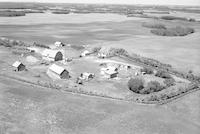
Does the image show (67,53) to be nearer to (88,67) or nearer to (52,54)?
(52,54)

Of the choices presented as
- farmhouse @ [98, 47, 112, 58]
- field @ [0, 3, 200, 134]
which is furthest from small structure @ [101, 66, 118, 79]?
farmhouse @ [98, 47, 112, 58]

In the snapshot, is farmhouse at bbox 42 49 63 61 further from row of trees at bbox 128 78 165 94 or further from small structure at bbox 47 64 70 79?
row of trees at bbox 128 78 165 94

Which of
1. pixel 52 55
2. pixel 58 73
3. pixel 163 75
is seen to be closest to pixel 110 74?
pixel 58 73

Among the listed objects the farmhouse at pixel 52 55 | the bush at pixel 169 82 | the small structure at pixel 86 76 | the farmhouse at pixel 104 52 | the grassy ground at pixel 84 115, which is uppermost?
the farmhouse at pixel 52 55

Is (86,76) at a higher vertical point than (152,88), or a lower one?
higher

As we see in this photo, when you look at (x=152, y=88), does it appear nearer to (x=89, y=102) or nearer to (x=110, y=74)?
(x=110, y=74)

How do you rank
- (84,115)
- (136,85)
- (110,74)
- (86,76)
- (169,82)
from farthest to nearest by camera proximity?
(110,74) < (86,76) < (169,82) < (136,85) < (84,115)

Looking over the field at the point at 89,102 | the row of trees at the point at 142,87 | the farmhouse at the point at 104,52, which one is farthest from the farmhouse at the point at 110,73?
the farmhouse at the point at 104,52

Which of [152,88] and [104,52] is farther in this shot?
[104,52]

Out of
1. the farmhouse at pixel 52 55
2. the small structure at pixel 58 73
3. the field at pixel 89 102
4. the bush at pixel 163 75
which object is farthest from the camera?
the farmhouse at pixel 52 55

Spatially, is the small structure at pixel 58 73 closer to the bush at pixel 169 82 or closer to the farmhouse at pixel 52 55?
the farmhouse at pixel 52 55

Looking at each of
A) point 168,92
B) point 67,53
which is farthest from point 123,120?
point 67,53
